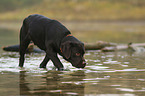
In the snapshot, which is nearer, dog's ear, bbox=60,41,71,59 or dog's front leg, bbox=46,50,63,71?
dog's ear, bbox=60,41,71,59

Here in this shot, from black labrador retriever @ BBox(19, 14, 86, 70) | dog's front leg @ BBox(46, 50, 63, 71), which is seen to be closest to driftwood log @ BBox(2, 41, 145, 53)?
black labrador retriever @ BBox(19, 14, 86, 70)

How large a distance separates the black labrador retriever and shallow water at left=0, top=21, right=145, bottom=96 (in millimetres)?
443

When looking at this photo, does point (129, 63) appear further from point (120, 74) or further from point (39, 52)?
point (39, 52)

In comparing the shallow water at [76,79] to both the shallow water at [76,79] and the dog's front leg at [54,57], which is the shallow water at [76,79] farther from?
the dog's front leg at [54,57]

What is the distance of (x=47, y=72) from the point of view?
1084 cm

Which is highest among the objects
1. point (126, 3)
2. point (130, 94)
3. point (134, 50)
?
point (126, 3)

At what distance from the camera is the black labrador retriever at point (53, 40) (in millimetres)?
10133

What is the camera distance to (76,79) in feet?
31.4

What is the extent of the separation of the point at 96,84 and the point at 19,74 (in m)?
2.60

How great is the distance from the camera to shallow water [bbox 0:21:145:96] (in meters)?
7.98

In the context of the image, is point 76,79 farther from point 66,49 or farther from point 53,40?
point 53,40

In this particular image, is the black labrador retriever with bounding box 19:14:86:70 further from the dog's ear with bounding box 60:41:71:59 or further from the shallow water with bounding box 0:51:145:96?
the shallow water with bounding box 0:51:145:96

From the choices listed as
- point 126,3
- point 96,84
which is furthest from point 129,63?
point 126,3

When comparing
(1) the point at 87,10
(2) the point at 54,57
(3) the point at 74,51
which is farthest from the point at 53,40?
(1) the point at 87,10
